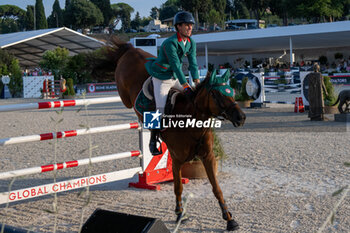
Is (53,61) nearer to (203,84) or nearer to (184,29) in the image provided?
(184,29)

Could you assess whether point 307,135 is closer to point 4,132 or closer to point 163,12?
point 4,132

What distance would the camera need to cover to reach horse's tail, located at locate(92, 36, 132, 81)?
580 cm

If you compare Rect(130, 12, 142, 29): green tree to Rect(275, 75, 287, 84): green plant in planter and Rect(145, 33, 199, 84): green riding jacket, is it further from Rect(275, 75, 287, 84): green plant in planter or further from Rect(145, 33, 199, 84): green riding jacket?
Rect(145, 33, 199, 84): green riding jacket

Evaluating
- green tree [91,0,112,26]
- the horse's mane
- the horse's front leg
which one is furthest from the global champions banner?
green tree [91,0,112,26]

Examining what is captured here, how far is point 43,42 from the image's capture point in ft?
166

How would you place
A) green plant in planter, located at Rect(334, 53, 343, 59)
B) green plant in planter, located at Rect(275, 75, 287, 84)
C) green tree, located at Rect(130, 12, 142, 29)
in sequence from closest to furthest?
green plant in planter, located at Rect(275, 75, 287, 84), green plant in planter, located at Rect(334, 53, 343, 59), green tree, located at Rect(130, 12, 142, 29)

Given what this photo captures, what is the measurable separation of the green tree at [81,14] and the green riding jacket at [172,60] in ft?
280

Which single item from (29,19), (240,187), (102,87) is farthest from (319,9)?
(29,19)

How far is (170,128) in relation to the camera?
4.60 m

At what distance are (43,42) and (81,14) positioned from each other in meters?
38.1

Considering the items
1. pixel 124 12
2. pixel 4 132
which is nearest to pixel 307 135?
pixel 4 132

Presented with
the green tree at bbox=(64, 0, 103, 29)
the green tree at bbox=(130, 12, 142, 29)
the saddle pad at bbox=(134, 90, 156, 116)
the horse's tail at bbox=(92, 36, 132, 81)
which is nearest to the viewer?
the saddle pad at bbox=(134, 90, 156, 116)

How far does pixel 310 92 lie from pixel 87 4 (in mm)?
81136

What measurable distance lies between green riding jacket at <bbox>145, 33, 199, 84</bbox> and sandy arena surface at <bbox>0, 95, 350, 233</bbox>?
995 mm
